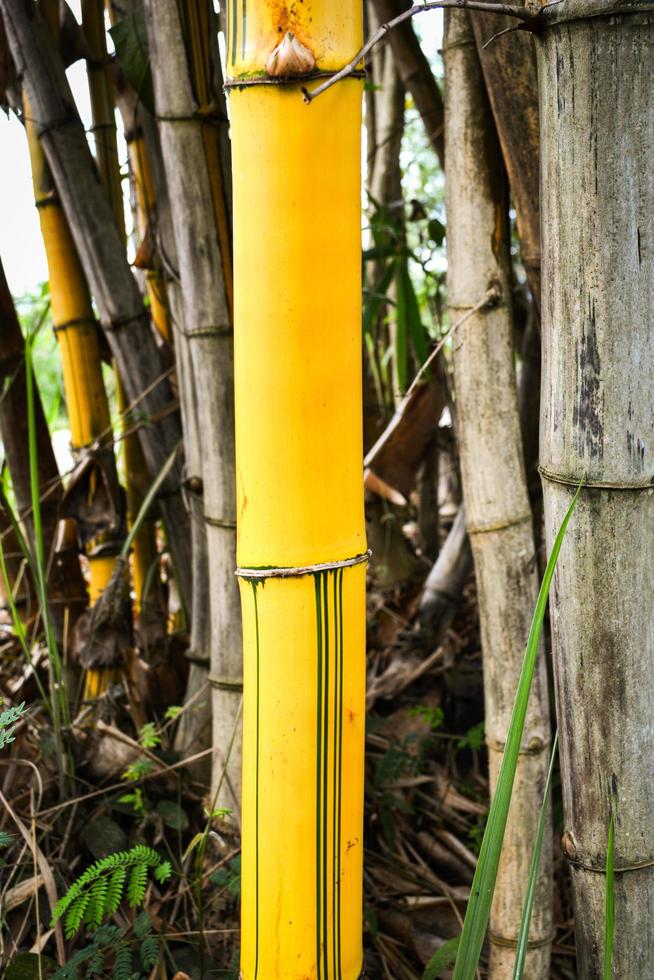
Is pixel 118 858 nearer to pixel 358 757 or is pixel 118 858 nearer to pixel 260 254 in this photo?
pixel 358 757

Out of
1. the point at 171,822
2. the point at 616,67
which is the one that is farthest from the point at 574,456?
the point at 171,822

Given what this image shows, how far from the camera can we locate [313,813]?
2.22ft

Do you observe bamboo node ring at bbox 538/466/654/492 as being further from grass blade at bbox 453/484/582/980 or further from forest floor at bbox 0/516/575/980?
forest floor at bbox 0/516/575/980

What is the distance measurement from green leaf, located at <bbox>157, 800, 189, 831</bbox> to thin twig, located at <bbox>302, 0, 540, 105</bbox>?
0.90m

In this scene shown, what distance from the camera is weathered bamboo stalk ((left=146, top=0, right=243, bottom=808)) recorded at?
98 cm

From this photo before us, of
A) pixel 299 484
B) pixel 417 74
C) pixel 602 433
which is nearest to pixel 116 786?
pixel 299 484

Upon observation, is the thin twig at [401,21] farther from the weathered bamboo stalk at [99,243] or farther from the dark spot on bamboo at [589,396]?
the weathered bamboo stalk at [99,243]

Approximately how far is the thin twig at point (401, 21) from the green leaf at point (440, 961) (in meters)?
0.86

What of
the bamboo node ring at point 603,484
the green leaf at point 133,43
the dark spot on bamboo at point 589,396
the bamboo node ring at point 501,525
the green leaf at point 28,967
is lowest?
the green leaf at point 28,967

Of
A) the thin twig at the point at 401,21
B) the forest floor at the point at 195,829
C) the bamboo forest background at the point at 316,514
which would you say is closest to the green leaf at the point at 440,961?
the bamboo forest background at the point at 316,514

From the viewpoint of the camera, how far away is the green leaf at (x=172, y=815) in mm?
1143

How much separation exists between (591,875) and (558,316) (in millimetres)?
481

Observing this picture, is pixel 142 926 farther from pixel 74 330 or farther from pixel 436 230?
pixel 436 230

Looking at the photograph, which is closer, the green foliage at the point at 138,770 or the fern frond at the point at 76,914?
the fern frond at the point at 76,914
